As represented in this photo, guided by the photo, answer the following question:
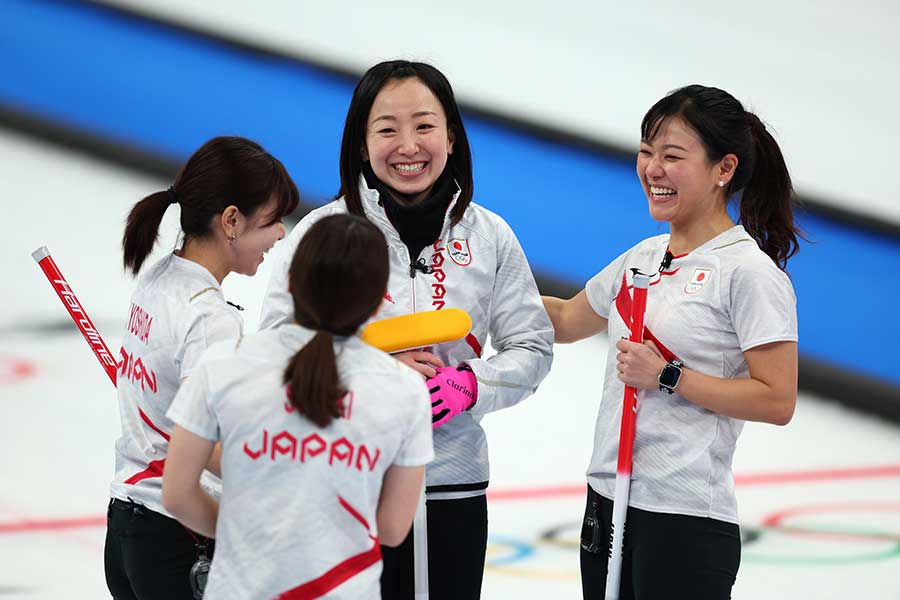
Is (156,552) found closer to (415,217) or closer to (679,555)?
(415,217)

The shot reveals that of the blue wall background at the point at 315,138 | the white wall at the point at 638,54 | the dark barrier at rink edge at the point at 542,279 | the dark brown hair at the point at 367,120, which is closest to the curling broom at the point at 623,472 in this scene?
the dark brown hair at the point at 367,120

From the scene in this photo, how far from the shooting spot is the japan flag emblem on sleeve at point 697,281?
7.12 ft

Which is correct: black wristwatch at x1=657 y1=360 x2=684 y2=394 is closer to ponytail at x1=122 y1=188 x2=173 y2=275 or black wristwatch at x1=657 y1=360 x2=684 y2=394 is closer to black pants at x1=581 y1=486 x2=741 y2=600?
black pants at x1=581 y1=486 x2=741 y2=600

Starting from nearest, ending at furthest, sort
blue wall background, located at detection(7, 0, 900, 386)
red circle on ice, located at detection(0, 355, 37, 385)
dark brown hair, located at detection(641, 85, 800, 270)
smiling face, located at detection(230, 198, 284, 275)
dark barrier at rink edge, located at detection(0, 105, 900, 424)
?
smiling face, located at detection(230, 198, 284, 275) < dark brown hair, located at detection(641, 85, 800, 270) < red circle on ice, located at detection(0, 355, 37, 385) < dark barrier at rink edge, located at detection(0, 105, 900, 424) < blue wall background, located at detection(7, 0, 900, 386)

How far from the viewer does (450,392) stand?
85.7 inches

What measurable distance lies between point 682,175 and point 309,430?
0.90 meters

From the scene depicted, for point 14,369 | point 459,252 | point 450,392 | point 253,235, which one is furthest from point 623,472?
point 14,369

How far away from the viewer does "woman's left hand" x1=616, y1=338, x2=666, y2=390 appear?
84.5 inches

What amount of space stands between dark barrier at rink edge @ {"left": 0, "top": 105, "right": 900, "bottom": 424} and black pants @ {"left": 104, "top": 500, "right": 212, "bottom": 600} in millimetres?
3265

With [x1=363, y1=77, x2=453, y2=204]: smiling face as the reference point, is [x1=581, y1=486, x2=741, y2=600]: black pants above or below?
below

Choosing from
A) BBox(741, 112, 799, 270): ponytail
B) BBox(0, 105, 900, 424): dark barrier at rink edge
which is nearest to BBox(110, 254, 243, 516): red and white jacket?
BBox(741, 112, 799, 270): ponytail

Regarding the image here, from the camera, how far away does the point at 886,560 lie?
11.9 feet

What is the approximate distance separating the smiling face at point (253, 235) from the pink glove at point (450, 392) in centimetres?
35

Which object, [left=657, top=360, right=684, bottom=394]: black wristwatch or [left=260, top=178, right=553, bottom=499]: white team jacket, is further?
[left=260, top=178, right=553, bottom=499]: white team jacket
